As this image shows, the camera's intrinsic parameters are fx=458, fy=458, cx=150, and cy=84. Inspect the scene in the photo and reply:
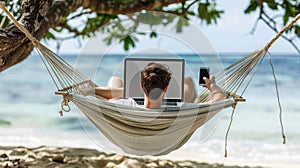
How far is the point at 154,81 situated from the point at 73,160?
1.55 meters

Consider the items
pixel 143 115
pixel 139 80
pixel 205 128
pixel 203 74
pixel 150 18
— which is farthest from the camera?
pixel 150 18

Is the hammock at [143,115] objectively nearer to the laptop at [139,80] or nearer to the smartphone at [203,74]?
the smartphone at [203,74]

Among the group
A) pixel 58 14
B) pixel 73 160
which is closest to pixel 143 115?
pixel 58 14

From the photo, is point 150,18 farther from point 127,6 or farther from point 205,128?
point 205,128

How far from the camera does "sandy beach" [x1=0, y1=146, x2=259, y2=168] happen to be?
10.1ft

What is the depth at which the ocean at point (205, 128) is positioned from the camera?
18.8 ft

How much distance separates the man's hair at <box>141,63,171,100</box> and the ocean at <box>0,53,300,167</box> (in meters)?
0.65

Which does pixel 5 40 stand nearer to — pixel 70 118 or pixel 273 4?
pixel 273 4

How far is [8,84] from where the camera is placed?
12.5m

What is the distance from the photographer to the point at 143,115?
1862mm

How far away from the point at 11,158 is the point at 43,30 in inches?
53.5

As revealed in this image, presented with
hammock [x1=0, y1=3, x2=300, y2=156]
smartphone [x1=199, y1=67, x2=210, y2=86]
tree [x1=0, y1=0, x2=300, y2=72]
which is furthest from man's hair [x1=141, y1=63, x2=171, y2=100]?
tree [x1=0, y1=0, x2=300, y2=72]

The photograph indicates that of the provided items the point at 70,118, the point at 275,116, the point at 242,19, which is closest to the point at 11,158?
the point at 70,118

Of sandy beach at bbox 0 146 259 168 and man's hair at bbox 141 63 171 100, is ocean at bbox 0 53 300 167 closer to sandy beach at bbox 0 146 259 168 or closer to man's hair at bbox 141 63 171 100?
sandy beach at bbox 0 146 259 168
